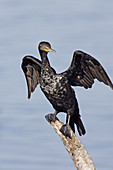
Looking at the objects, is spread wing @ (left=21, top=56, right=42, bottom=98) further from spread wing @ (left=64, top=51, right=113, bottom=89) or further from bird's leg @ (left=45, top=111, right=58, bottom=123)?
bird's leg @ (left=45, top=111, right=58, bottom=123)

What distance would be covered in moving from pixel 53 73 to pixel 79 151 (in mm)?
1985

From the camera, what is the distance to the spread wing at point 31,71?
14.6 meters

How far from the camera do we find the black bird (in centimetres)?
1330

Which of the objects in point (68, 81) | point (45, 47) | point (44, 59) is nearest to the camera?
point (68, 81)

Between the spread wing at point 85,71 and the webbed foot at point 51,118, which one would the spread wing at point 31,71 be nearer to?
the spread wing at point 85,71

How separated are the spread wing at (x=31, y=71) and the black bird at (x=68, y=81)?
60cm

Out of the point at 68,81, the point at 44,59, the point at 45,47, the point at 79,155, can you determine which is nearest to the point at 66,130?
the point at 79,155

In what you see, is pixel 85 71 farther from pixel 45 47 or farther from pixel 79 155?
pixel 79 155

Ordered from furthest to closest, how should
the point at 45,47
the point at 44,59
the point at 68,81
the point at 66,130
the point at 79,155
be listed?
the point at 44,59 → the point at 45,47 → the point at 68,81 → the point at 66,130 → the point at 79,155

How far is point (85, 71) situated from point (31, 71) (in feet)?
5.65

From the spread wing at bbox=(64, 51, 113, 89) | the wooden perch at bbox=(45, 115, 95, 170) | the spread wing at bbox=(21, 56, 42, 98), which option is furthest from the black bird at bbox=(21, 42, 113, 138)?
the spread wing at bbox=(21, 56, 42, 98)

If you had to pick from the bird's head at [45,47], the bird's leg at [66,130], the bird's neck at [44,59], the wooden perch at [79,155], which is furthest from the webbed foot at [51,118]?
the bird's head at [45,47]

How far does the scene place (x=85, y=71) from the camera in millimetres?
13586

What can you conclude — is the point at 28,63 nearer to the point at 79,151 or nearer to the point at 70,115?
the point at 70,115
